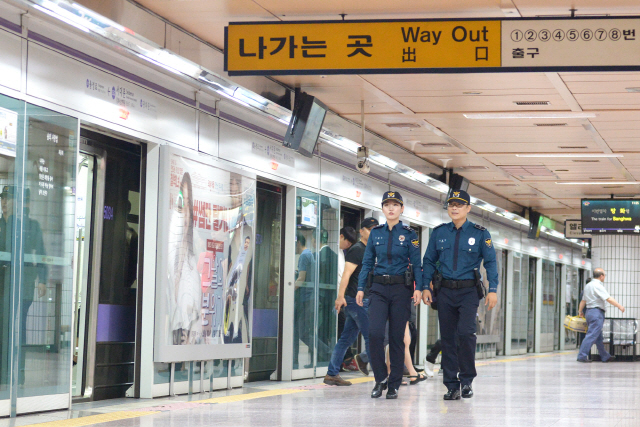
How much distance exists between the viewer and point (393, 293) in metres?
7.19

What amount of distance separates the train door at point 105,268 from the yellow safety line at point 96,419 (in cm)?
116

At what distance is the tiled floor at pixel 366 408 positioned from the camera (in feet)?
17.5

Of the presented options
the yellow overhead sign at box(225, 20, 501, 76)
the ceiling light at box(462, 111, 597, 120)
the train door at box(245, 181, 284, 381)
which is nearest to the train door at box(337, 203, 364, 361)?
the train door at box(245, 181, 284, 381)

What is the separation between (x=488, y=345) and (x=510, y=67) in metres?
13.8

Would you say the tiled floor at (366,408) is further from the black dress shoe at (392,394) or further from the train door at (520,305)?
the train door at (520,305)

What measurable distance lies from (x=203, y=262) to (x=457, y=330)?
2366mm

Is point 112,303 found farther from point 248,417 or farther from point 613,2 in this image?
point 613,2

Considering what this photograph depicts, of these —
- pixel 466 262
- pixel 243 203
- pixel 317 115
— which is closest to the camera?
pixel 466 262

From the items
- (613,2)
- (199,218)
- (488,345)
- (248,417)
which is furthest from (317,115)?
(488,345)

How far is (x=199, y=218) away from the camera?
26.2 feet

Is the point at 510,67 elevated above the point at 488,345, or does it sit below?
above

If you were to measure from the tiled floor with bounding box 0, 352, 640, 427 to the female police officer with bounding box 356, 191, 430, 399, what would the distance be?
305 mm

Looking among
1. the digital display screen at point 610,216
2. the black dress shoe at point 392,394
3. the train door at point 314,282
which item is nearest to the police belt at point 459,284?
the black dress shoe at point 392,394

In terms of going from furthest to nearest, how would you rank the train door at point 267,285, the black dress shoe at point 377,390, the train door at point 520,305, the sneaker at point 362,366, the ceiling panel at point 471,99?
the train door at point 520,305 < the sneaker at point 362,366 < the train door at point 267,285 < the black dress shoe at point 377,390 < the ceiling panel at point 471,99
